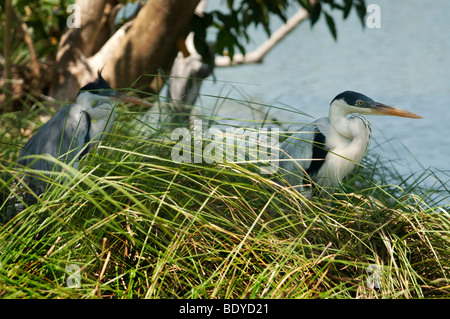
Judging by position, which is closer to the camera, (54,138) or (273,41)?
(54,138)

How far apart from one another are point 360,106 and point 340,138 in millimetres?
136

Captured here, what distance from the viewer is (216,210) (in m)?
1.57

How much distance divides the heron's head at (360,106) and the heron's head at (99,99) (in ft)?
2.68

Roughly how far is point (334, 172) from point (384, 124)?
388 centimetres

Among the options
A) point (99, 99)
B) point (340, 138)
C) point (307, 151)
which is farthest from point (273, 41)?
point (340, 138)

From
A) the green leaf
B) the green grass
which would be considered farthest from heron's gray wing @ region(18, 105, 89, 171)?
the green leaf

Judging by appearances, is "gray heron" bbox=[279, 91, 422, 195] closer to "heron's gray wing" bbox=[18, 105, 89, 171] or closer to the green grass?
the green grass

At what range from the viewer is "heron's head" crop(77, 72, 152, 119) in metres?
2.14

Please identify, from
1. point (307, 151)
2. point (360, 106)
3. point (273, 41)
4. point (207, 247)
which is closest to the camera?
point (207, 247)

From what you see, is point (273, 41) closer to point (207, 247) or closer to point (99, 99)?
point (99, 99)

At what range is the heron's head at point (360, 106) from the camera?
5.66 ft

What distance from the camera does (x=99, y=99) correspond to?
2.17 metres

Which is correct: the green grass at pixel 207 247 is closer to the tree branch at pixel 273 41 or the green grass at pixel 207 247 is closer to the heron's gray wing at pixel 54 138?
the heron's gray wing at pixel 54 138
